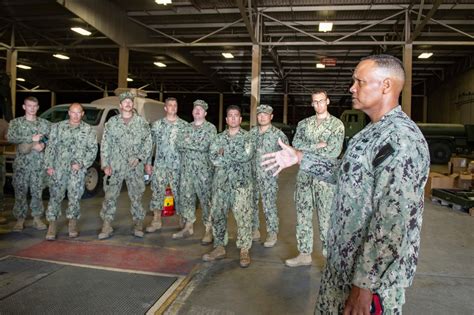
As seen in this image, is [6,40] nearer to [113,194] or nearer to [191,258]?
[113,194]

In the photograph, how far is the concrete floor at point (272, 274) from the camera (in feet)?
9.70

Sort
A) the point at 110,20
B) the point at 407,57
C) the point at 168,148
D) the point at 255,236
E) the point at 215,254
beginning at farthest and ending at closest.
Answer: the point at 110,20 < the point at 407,57 < the point at 168,148 < the point at 255,236 < the point at 215,254

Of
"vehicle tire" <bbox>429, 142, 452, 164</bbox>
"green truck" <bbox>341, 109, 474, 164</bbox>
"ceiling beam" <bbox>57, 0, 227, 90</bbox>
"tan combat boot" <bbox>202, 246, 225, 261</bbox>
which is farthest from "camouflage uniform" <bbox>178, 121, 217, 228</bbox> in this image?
"vehicle tire" <bbox>429, 142, 452, 164</bbox>

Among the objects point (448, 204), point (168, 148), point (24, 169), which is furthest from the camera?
point (448, 204)

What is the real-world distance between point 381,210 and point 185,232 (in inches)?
148

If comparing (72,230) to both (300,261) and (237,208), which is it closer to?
(237,208)

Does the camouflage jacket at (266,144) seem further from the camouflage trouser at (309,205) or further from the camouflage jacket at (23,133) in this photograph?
the camouflage jacket at (23,133)

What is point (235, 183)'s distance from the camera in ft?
12.6

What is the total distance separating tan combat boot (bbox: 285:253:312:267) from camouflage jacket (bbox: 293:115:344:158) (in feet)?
3.46

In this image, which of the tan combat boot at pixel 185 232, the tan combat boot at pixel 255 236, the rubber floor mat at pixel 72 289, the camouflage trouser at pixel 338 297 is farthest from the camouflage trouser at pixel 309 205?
the camouflage trouser at pixel 338 297

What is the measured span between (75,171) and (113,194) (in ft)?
1.68

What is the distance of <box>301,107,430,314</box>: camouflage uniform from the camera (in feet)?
4.53

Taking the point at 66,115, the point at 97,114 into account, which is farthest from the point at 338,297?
the point at 66,115

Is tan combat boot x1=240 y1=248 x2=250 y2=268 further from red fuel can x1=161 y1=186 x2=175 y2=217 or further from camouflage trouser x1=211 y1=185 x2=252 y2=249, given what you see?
red fuel can x1=161 y1=186 x2=175 y2=217
